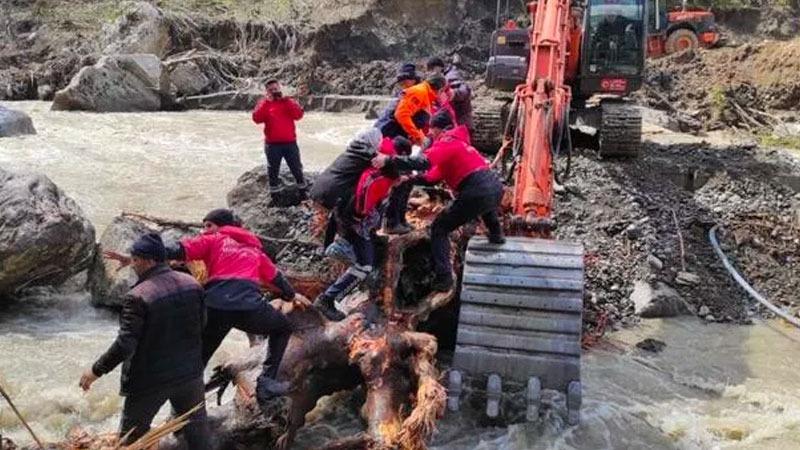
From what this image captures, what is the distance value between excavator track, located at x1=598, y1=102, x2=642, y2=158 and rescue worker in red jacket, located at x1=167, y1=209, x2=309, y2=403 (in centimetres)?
786

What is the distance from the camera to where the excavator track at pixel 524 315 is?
5.26 metres

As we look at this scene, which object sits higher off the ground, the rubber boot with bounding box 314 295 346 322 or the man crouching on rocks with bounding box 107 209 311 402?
the man crouching on rocks with bounding box 107 209 311 402

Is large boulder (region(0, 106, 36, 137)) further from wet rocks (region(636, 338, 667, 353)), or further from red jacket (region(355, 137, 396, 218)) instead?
wet rocks (region(636, 338, 667, 353))

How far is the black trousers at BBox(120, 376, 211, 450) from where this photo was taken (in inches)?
159

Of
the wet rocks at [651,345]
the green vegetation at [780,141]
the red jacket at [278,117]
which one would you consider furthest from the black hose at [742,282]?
the green vegetation at [780,141]

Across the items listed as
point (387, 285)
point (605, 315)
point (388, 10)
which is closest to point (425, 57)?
point (388, 10)

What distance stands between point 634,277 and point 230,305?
4995 mm

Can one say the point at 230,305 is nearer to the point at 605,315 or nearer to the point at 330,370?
the point at 330,370

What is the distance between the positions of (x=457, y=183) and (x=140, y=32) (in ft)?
65.9

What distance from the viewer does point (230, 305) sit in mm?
4547

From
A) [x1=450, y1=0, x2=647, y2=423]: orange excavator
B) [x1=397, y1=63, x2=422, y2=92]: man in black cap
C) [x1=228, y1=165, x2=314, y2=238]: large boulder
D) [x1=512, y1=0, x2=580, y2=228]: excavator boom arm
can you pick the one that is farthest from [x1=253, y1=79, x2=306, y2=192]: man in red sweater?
[x1=512, y1=0, x2=580, y2=228]: excavator boom arm

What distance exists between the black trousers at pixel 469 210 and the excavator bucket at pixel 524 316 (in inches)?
10.4

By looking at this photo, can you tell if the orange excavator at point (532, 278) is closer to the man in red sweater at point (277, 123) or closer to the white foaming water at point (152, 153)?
the man in red sweater at point (277, 123)

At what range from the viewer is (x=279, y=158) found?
30.1 ft
